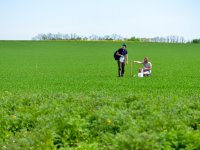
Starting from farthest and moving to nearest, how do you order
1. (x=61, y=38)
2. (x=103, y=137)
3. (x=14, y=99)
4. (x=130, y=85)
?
(x=61, y=38), (x=130, y=85), (x=14, y=99), (x=103, y=137)

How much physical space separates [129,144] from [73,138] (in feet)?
6.07

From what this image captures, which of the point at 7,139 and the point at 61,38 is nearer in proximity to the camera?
the point at 7,139

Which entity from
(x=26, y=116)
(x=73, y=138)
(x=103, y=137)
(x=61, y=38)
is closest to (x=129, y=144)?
(x=103, y=137)

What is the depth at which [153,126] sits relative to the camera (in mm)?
7809

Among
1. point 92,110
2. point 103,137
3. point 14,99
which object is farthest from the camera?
point 14,99

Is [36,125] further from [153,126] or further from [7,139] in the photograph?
[153,126]

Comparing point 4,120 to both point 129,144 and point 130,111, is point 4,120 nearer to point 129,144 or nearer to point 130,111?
point 130,111

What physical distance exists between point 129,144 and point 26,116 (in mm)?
3426

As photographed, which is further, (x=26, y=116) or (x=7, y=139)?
(x=26, y=116)

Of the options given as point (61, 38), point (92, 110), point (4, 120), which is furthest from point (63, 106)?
point (61, 38)

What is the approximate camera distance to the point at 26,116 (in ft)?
30.2

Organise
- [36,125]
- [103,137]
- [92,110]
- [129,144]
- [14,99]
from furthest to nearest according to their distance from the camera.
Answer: [14,99]
[92,110]
[36,125]
[103,137]
[129,144]

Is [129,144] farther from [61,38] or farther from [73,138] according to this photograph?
[61,38]

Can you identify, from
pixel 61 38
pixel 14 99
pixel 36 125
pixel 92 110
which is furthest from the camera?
pixel 61 38
